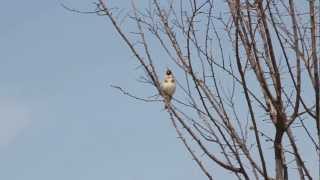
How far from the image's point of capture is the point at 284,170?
9.80ft

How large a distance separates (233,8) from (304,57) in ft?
1.57

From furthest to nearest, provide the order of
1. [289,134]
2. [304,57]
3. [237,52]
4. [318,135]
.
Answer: [304,57], [289,134], [237,52], [318,135]

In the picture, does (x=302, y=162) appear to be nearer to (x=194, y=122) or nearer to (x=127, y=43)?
(x=194, y=122)

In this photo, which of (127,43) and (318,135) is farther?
(127,43)

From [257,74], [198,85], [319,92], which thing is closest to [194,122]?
[198,85]

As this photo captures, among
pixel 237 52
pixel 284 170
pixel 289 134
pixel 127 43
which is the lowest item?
pixel 284 170

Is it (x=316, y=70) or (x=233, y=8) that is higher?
(x=233, y=8)

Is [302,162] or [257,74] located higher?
[257,74]

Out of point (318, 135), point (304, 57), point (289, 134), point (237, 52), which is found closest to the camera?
point (318, 135)

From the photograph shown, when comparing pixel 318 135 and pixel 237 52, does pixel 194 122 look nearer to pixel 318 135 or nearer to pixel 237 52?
pixel 237 52

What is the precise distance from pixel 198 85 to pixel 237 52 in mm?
518

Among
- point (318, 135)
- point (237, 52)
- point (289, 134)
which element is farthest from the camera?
point (289, 134)

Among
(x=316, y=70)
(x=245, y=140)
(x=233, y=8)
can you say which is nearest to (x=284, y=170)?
(x=245, y=140)

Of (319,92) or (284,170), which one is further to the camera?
(284,170)
